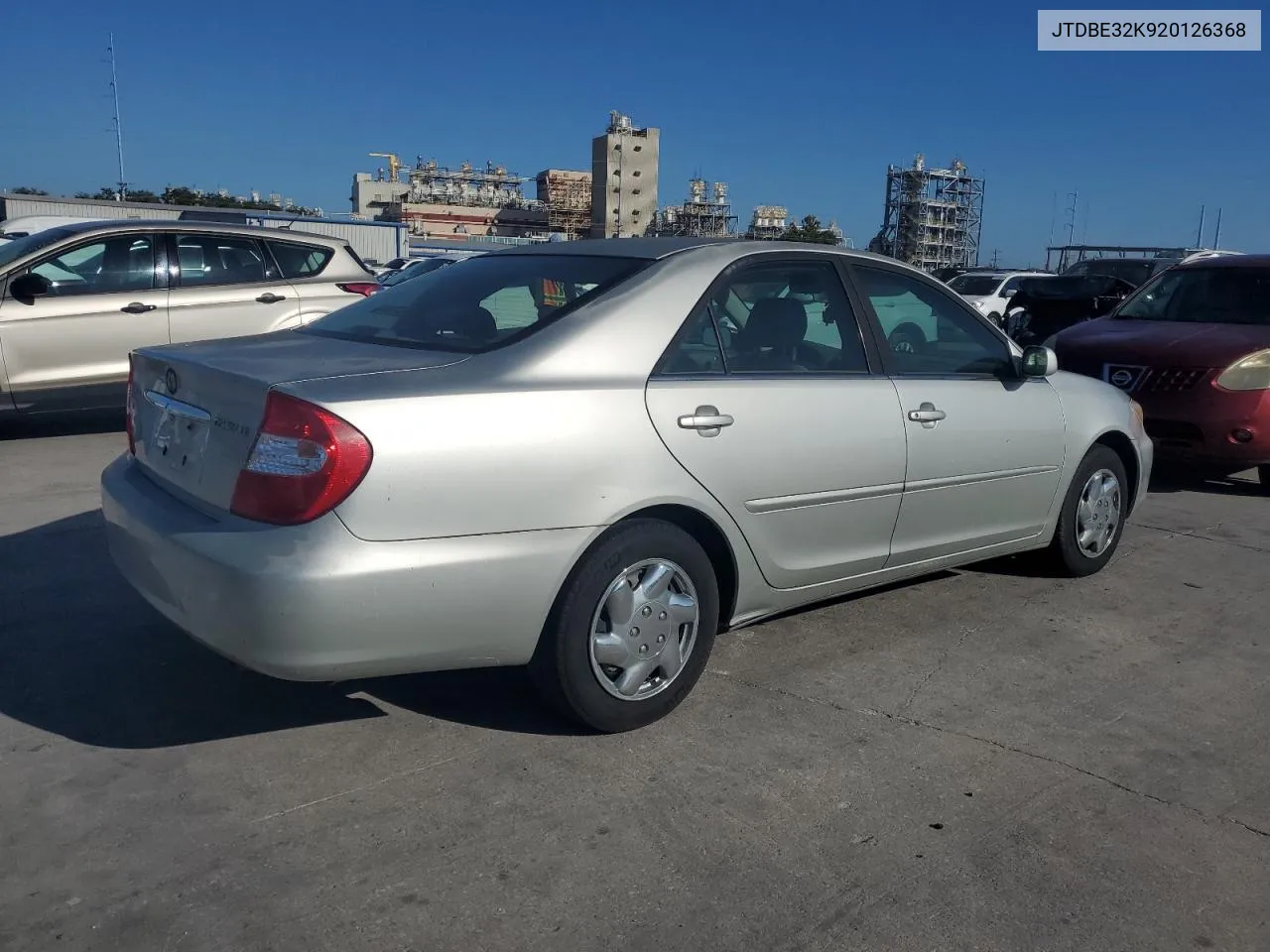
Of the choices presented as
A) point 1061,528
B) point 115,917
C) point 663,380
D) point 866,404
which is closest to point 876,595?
point 1061,528

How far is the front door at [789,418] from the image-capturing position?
3496 millimetres

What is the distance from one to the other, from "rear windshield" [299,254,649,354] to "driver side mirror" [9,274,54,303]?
14.9 feet

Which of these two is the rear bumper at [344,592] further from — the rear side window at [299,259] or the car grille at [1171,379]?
the rear side window at [299,259]

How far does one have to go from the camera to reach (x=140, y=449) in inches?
140

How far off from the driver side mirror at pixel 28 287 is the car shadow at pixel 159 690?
386 cm

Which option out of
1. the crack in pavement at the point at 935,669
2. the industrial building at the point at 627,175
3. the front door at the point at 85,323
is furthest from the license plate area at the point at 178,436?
the industrial building at the point at 627,175

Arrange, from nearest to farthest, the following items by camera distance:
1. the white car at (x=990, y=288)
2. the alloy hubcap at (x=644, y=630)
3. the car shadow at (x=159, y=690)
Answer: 1. the alloy hubcap at (x=644, y=630)
2. the car shadow at (x=159, y=690)
3. the white car at (x=990, y=288)

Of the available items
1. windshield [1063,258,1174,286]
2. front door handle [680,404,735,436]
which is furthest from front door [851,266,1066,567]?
windshield [1063,258,1174,286]

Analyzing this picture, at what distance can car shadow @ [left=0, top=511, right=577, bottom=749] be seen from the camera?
341 centimetres

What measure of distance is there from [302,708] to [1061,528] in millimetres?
3437

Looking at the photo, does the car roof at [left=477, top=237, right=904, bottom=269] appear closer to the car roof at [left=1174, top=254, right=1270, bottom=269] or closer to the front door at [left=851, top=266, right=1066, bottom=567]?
the front door at [left=851, top=266, right=1066, bottom=567]

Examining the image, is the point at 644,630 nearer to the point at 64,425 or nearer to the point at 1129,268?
the point at 64,425

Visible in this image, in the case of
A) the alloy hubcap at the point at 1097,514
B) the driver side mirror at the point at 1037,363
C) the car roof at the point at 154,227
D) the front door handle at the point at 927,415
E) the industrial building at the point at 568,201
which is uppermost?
the industrial building at the point at 568,201

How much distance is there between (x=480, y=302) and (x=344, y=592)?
4.29ft
